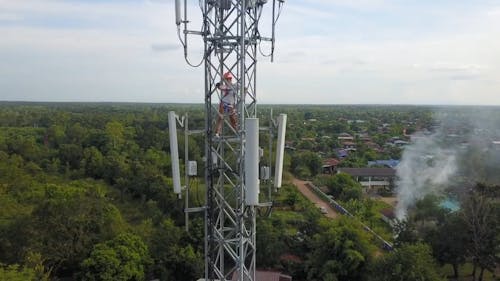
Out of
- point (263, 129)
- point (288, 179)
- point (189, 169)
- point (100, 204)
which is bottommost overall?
point (288, 179)

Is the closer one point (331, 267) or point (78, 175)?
point (331, 267)

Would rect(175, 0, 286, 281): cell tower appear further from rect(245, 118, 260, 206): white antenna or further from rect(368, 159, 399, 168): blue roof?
rect(368, 159, 399, 168): blue roof

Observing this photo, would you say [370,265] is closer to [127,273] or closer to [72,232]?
[127,273]

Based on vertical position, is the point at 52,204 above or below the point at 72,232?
above

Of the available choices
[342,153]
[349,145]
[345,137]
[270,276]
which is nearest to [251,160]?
[270,276]

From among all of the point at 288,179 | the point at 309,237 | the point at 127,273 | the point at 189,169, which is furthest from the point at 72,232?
the point at 288,179

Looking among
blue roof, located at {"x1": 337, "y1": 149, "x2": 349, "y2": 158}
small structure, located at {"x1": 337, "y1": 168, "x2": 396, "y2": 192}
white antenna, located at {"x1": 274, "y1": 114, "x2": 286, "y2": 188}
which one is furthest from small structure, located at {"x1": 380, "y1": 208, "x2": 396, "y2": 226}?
blue roof, located at {"x1": 337, "y1": 149, "x2": 349, "y2": 158}
